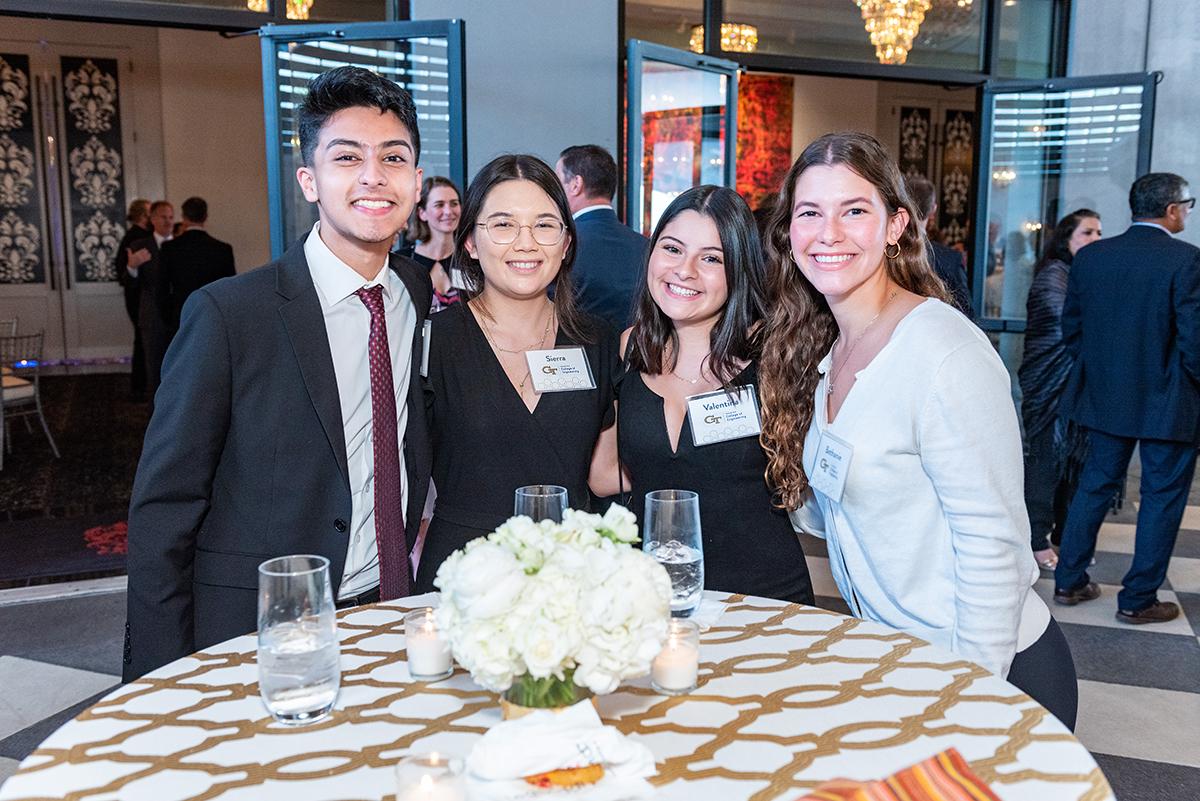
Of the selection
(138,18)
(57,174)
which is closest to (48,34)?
(57,174)

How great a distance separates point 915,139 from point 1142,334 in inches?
389

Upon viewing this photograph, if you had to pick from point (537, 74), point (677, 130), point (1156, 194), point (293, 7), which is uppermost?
point (293, 7)

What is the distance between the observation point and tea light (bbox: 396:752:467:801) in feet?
3.37

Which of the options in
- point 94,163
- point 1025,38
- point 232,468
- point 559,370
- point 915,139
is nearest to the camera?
point 232,468

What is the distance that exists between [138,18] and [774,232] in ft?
12.0

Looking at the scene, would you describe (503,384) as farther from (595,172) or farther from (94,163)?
(94,163)

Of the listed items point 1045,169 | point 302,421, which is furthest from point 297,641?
point 1045,169

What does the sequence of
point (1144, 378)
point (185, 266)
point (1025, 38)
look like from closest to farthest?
point (1144, 378) → point (1025, 38) → point (185, 266)

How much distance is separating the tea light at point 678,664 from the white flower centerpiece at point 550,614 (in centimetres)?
20

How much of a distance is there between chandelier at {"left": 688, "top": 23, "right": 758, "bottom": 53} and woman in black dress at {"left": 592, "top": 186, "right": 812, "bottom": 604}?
4193mm

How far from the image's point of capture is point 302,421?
1827 mm

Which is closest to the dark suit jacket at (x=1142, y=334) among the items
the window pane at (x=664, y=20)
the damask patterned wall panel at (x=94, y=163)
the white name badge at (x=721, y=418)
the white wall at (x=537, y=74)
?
the white name badge at (x=721, y=418)

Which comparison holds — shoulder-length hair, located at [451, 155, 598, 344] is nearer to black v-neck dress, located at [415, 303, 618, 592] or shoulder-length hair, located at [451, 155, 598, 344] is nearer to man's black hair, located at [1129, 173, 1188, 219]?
black v-neck dress, located at [415, 303, 618, 592]

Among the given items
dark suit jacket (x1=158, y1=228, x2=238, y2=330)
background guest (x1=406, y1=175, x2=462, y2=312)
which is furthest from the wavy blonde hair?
dark suit jacket (x1=158, y1=228, x2=238, y2=330)
